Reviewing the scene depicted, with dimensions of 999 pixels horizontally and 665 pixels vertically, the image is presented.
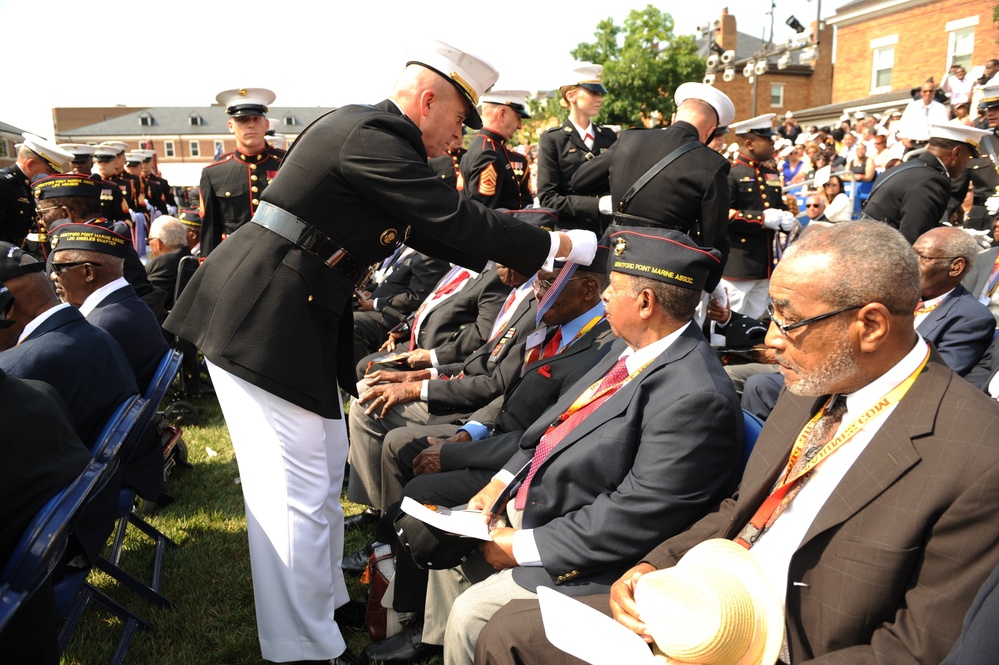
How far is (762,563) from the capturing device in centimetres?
214

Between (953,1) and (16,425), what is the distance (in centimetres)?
3262

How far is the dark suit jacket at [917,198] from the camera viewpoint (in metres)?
5.43

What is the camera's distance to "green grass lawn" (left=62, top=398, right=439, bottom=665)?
335 cm

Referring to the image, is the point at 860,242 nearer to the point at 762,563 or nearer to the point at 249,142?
the point at 762,563

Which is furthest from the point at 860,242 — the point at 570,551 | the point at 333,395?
the point at 333,395

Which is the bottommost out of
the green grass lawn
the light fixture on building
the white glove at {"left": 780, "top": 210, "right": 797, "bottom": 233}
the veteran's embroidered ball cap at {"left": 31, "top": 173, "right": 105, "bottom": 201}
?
the green grass lawn

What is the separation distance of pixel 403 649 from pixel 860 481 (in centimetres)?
212

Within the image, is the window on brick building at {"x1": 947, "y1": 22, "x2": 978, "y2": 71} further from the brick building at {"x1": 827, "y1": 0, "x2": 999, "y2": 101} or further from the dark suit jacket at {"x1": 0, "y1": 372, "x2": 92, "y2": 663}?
the dark suit jacket at {"x1": 0, "y1": 372, "x2": 92, "y2": 663}

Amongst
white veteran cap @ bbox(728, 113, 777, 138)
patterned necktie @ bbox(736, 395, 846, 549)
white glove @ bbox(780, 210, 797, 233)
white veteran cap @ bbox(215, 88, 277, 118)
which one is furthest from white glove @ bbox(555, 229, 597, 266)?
white veteran cap @ bbox(728, 113, 777, 138)

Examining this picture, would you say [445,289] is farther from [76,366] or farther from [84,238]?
[76,366]

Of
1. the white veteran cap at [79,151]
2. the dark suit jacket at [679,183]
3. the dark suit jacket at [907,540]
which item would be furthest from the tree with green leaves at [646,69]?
the dark suit jacket at [907,540]

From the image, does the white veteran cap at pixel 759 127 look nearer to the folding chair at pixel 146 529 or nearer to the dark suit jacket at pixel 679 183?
the dark suit jacket at pixel 679 183

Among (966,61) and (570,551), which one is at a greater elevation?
(966,61)

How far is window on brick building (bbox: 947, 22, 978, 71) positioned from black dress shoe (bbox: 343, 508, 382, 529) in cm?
2956
